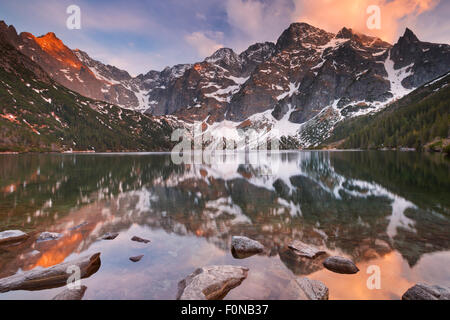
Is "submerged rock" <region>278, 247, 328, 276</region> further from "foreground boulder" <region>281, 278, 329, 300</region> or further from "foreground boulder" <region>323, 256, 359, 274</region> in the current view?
"foreground boulder" <region>281, 278, 329, 300</region>

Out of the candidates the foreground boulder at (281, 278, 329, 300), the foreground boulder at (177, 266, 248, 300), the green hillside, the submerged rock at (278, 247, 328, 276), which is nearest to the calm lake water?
the submerged rock at (278, 247, 328, 276)

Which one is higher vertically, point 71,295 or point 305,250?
point 71,295

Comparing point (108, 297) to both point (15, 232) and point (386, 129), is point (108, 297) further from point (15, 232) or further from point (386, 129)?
point (386, 129)

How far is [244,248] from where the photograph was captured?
11.7m

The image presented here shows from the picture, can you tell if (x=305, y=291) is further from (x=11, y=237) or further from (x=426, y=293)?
(x=11, y=237)

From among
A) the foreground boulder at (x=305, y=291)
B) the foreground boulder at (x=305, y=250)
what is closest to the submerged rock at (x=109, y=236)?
the foreground boulder at (x=305, y=250)

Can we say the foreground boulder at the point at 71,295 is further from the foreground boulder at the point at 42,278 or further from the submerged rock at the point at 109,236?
the submerged rock at the point at 109,236

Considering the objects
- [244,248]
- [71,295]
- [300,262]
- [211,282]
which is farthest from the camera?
[244,248]

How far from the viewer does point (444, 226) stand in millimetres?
14547

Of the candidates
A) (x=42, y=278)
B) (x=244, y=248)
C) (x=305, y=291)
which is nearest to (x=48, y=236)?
(x=42, y=278)

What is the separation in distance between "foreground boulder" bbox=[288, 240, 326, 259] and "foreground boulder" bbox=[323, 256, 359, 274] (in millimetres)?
706

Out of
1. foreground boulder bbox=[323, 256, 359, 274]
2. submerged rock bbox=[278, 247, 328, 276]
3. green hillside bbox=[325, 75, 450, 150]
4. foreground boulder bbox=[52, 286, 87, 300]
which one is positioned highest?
green hillside bbox=[325, 75, 450, 150]

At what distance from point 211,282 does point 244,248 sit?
3852 millimetres

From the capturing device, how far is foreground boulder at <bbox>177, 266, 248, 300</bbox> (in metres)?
7.54
